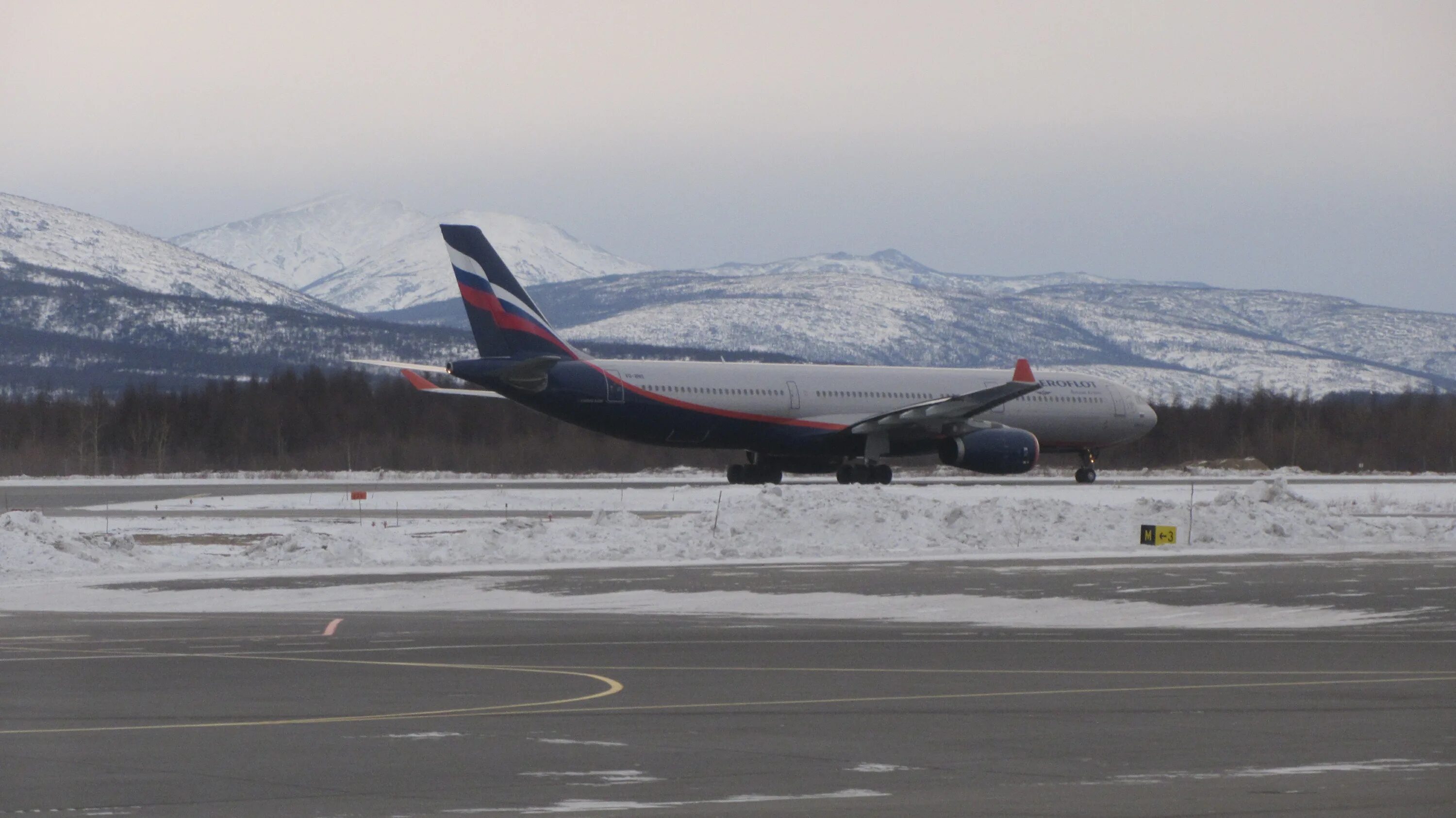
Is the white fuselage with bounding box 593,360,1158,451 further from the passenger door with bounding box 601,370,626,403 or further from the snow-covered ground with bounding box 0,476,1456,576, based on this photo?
the snow-covered ground with bounding box 0,476,1456,576

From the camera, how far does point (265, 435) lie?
291ft

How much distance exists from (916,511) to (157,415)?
229 feet

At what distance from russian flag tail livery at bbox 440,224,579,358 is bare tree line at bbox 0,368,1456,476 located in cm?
2045

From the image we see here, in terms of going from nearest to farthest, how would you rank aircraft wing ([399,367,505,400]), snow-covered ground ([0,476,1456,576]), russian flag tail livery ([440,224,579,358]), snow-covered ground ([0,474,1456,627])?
1. snow-covered ground ([0,474,1456,627])
2. snow-covered ground ([0,476,1456,576])
3. russian flag tail livery ([440,224,579,358])
4. aircraft wing ([399,367,505,400])

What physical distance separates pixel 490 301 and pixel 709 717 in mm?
34779

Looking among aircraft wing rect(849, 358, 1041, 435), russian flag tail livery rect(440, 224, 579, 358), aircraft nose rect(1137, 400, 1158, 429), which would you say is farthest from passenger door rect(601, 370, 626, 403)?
aircraft nose rect(1137, 400, 1158, 429)

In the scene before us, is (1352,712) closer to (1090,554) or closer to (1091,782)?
(1091,782)

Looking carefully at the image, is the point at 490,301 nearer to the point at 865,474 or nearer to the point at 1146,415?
the point at 865,474

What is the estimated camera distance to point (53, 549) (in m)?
27.3

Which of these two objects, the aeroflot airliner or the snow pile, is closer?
the snow pile

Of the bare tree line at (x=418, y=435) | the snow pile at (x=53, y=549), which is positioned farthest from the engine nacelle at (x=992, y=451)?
the snow pile at (x=53, y=549)

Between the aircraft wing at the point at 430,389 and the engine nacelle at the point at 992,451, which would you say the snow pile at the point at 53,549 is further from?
the engine nacelle at the point at 992,451

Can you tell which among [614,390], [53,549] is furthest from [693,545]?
[614,390]

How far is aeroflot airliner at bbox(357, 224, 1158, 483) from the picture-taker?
45312 millimetres
